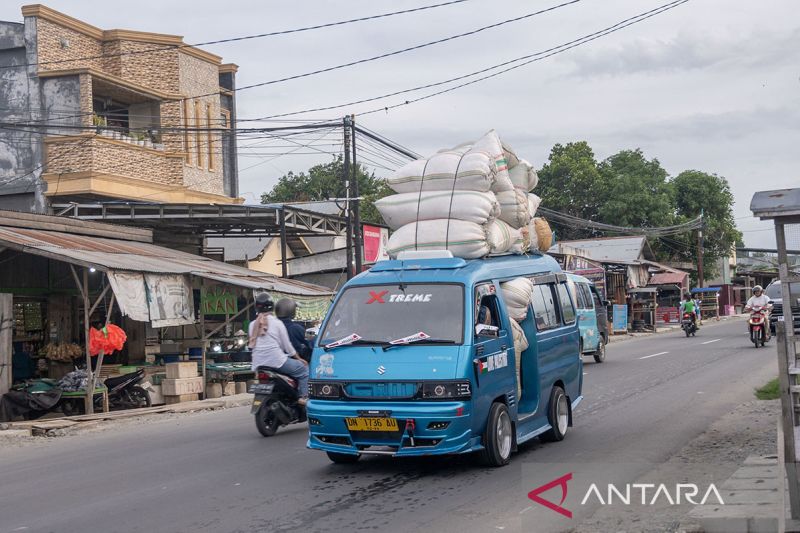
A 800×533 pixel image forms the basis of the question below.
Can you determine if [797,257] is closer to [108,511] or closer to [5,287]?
[108,511]

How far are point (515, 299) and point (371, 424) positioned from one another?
2395mm

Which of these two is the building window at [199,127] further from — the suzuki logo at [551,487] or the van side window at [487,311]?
the suzuki logo at [551,487]

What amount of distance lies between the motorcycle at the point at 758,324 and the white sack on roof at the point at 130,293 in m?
19.2

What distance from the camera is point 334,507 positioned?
7387mm

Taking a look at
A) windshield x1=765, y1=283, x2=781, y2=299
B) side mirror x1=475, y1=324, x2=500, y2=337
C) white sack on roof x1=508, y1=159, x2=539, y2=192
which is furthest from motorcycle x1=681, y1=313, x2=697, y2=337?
side mirror x1=475, y1=324, x2=500, y2=337

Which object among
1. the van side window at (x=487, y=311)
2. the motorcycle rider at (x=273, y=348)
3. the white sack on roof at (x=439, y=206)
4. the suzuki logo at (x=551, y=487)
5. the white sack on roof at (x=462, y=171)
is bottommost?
the suzuki logo at (x=551, y=487)

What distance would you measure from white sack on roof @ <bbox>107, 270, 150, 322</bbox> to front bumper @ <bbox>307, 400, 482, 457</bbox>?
8.49 metres

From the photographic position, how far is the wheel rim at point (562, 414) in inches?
422

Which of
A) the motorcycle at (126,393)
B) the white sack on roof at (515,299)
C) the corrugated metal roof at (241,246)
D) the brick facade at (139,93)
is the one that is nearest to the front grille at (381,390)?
the white sack on roof at (515,299)

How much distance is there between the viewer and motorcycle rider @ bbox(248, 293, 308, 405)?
11.6 m

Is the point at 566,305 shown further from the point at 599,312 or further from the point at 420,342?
the point at 599,312

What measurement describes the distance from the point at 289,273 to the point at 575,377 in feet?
93.0

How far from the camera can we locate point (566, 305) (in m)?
11.7

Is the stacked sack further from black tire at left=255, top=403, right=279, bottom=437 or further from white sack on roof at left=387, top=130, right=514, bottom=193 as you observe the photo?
black tire at left=255, top=403, right=279, bottom=437
